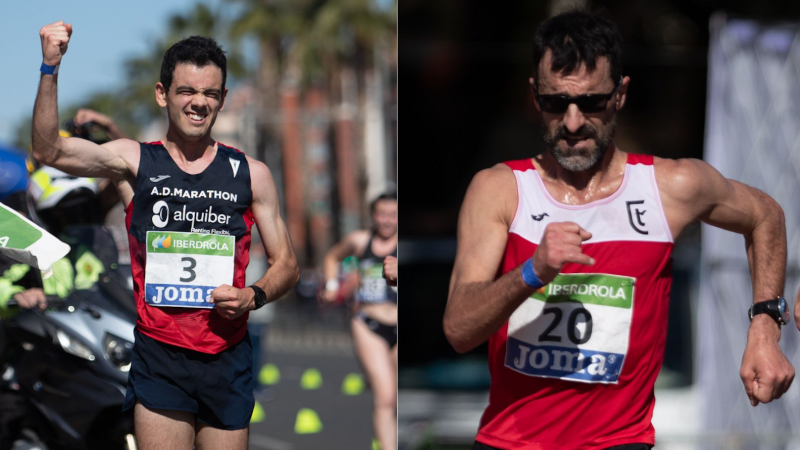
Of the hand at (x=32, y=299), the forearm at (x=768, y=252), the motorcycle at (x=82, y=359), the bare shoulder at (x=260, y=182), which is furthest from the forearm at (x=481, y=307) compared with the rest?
the hand at (x=32, y=299)

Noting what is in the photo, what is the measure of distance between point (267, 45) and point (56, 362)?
31.3 metres

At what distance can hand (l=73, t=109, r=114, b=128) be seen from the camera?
486 cm

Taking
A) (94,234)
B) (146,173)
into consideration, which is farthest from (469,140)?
(146,173)

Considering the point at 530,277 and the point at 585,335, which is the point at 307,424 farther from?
the point at 530,277

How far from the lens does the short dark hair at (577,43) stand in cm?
346

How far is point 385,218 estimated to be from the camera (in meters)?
8.91

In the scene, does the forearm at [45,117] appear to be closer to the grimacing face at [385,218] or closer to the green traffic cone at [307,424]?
the grimacing face at [385,218]

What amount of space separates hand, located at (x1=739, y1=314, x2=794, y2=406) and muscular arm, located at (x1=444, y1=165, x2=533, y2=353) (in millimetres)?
911

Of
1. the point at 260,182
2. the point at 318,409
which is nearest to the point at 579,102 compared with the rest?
the point at 260,182

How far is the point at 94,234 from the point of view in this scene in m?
5.48

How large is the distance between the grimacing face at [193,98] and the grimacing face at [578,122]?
120 centimetres

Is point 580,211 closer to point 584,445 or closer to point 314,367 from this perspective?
point 584,445

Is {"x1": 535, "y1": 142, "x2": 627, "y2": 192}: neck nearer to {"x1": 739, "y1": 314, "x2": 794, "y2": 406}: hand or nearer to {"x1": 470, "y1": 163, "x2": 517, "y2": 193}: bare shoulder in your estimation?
{"x1": 470, "y1": 163, "x2": 517, "y2": 193}: bare shoulder

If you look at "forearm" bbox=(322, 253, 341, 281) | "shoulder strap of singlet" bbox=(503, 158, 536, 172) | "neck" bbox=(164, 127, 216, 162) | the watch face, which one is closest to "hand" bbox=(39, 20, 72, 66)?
"neck" bbox=(164, 127, 216, 162)
